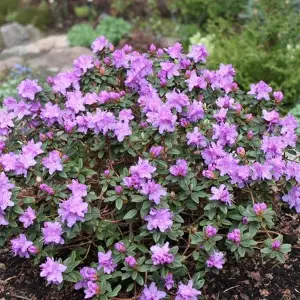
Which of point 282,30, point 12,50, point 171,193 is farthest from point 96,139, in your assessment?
point 12,50

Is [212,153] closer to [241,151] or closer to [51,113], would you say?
[241,151]

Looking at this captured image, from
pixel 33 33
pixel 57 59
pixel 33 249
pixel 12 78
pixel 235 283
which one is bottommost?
pixel 33 33

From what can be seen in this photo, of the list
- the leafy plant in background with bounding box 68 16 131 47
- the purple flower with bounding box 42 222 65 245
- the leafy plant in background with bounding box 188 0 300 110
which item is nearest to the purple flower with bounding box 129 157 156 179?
the purple flower with bounding box 42 222 65 245

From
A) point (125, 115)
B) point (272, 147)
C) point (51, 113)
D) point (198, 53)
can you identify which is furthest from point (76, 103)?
point (272, 147)

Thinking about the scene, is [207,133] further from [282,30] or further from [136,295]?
[282,30]

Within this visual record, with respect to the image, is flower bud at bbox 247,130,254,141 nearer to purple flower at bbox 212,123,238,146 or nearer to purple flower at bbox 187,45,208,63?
purple flower at bbox 212,123,238,146

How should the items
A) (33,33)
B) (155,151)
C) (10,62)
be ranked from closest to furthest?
(155,151), (10,62), (33,33)

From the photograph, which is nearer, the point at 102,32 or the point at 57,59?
the point at 57,59
